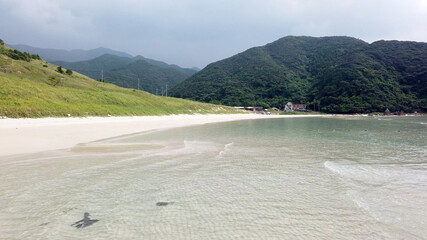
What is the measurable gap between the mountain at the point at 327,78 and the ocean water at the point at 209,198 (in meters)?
115

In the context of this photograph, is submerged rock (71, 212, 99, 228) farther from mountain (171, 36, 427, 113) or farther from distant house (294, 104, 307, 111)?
distant house (294, 104, 307, 111)

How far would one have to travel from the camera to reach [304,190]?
7.49m

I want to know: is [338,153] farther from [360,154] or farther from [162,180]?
[162,180]

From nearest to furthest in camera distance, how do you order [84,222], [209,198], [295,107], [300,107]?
[84,222] < [209,198] < [300,107] < [295,107]

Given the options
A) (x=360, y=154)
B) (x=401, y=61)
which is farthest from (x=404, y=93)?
(x=360, y=154)

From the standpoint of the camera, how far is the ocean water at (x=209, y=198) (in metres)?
4.90

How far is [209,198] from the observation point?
6.77 metres

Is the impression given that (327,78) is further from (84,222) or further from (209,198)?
(84,222)

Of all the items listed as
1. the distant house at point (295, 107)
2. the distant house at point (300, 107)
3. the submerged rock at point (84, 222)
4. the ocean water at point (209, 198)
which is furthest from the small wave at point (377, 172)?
the distant house at point (300, 107)

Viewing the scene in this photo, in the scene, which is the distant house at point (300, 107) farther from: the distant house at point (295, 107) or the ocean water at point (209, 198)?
the ocean water at point (209, 198)

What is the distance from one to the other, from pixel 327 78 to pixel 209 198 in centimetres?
15403

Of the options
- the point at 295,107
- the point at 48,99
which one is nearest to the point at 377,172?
the point at 48,99

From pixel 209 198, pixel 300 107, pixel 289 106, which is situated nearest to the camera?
pixel 209 198

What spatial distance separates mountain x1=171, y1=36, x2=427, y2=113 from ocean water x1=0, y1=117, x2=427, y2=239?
115 m
